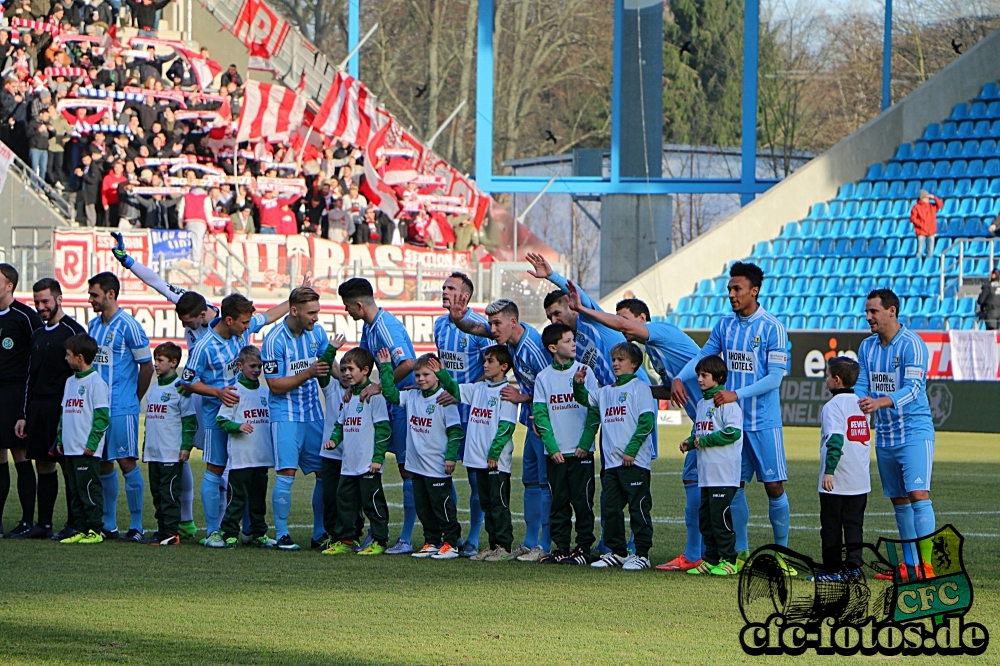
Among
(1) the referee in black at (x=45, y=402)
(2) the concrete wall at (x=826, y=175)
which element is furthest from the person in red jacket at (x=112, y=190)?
(1) the referee in black at (x=45, y=402)

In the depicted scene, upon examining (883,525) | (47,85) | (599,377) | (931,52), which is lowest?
(883,525)

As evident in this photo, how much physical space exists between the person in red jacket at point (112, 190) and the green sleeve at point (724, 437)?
19846 millimetres

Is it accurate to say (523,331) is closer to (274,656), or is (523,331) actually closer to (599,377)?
(599,377)

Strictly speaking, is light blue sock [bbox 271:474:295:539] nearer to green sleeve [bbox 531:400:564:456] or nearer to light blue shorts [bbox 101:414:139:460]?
light blue shorts [bbox 101:414:139:460]

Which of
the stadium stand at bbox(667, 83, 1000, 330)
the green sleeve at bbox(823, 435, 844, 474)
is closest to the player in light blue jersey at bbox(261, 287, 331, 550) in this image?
the green sleeve at bbox(823, 435, 844, 474)

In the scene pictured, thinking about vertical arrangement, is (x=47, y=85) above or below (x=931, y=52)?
below

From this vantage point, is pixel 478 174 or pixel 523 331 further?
pixel 478 174

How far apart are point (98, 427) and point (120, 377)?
594 mm

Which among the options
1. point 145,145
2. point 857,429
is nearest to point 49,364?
point 857,429

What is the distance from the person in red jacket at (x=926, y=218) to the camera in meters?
29.6

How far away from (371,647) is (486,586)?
194cm

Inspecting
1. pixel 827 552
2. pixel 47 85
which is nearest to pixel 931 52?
pixel 47 85

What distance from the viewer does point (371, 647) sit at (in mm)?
7332

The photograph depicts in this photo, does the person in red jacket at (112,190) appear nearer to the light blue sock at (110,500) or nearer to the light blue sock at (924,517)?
the light blue sock at (110,500)
